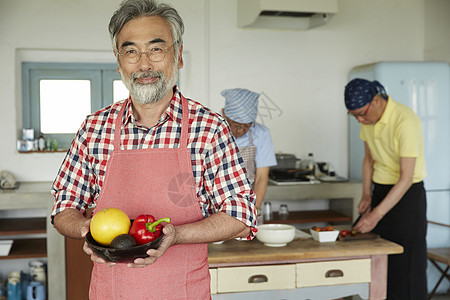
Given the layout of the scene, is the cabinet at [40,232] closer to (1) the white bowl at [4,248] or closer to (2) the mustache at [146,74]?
(1) the white bowl at [4,248]

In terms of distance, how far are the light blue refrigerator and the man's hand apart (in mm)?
3472

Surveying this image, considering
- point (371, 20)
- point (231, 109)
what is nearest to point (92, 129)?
point (231, 109)

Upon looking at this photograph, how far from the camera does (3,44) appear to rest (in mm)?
4332

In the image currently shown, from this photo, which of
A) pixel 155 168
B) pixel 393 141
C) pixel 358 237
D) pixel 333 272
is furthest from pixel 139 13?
pixel 393 141

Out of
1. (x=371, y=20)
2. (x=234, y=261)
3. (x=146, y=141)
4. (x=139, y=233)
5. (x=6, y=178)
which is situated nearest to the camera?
(x=139, y=233)

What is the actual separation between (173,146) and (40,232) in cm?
277

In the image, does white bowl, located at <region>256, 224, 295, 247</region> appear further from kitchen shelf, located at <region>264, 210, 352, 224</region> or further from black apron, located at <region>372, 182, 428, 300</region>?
kitchen shelf, located at <region>264, 210, 352, 224</region>

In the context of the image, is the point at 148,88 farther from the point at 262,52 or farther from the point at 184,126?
the point at 262,52

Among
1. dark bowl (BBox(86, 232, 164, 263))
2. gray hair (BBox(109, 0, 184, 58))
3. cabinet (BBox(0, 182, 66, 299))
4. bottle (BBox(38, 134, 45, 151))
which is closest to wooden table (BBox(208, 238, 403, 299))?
dark bowl (BBox(86, 232, 164, 263))

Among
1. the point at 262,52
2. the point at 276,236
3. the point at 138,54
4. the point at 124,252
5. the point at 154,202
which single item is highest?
the point at 262,52

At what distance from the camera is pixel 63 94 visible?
4668mm

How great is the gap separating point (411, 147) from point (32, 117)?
3207 millimetres

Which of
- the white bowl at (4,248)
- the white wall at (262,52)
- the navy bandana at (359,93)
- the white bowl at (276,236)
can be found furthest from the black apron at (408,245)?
the white bowl at (4,248)

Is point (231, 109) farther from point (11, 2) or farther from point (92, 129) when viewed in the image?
point (11, 2)
